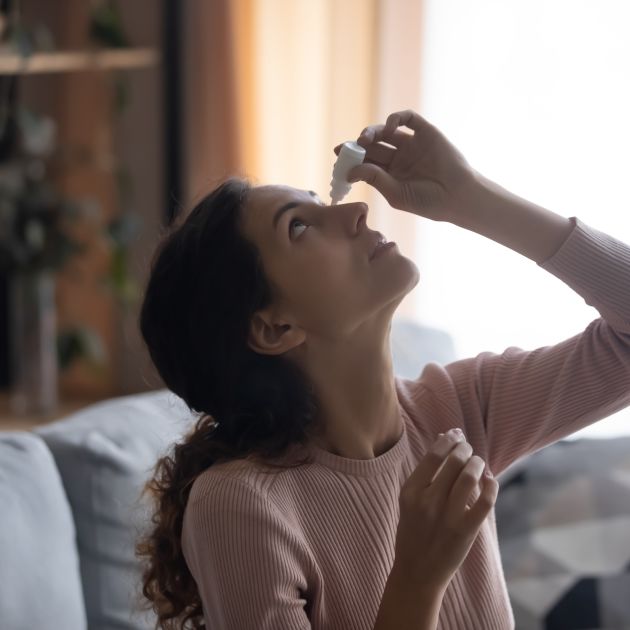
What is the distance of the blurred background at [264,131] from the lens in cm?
209

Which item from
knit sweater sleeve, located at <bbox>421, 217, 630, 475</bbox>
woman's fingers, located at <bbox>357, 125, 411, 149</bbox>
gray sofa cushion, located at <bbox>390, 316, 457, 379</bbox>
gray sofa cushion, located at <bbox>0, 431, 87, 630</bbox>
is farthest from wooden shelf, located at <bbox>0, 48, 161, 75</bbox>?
knit sweater sleeve, located at <bbox>421, 217, 630, 475</bbox>

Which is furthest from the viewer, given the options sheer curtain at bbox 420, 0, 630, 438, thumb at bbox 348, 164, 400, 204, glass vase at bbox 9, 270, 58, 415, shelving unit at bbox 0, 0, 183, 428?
shelving unit at bbox 0, 0, 183, 428

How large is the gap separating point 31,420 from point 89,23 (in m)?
1.61

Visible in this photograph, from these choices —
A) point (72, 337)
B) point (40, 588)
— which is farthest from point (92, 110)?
point (40, 588)

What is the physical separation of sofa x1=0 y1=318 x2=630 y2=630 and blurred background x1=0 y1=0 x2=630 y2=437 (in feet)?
0.49

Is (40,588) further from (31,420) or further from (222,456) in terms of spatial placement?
(31,420)

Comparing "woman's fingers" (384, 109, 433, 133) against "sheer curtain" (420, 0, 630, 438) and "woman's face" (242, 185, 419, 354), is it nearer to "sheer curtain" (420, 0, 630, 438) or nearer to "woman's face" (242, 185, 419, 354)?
"woman's face" (242, 185, 419, 354)

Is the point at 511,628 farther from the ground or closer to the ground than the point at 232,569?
closer to the ground

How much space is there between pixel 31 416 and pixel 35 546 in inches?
95.2

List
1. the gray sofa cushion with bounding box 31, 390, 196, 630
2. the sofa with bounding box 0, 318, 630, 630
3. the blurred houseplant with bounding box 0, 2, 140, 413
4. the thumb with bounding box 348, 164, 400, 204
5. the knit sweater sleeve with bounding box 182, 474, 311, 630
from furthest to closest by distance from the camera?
the blurred houseplant with bounding box 0, 2, 140, 413 → the gray sofa cushion with bounding box 31, 390, 196, 630 → the sofa with bounding box 0, 318, 630, 630 → the thumb with bounding box 348, 164, 400, 204 → the knit sweater sleeve with bounding box 182, 474, 311, 630

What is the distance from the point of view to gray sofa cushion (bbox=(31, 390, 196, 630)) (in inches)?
58.8

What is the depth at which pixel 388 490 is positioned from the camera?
1217 mm

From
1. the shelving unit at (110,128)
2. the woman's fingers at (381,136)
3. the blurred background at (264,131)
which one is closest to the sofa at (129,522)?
the blurred background at (264,131)

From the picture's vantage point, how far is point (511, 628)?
1229 mm
